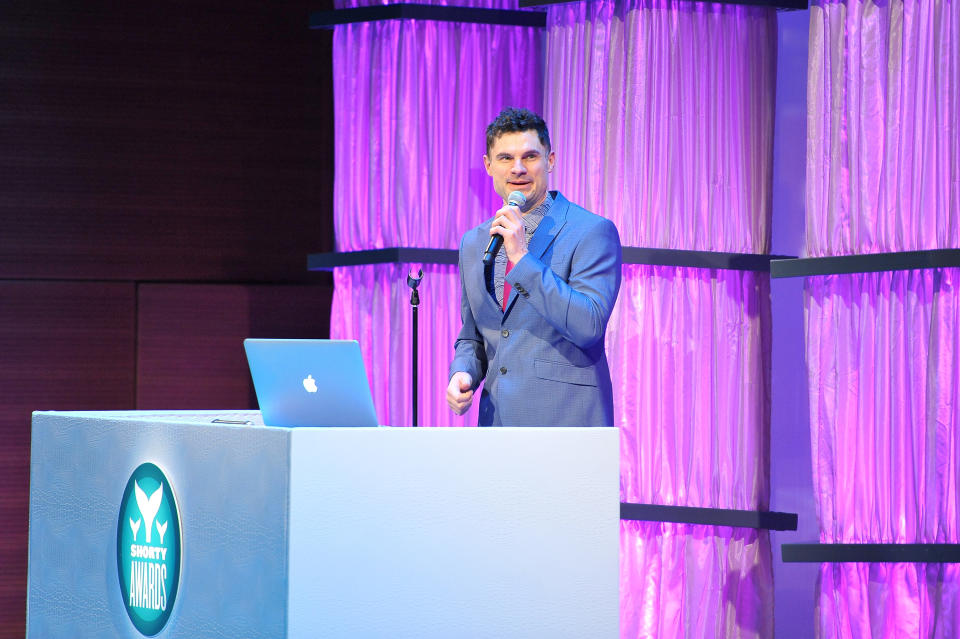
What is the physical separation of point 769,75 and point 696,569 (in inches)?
63.6

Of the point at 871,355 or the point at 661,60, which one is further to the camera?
the point at 661,60

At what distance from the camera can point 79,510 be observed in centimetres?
276

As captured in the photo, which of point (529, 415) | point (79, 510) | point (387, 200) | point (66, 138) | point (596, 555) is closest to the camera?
point (596, 555)

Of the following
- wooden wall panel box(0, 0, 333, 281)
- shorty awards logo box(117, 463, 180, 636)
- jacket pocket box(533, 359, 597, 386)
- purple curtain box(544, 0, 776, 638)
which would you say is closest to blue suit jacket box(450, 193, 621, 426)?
jacket pocket box(533, 359, 597, 386)

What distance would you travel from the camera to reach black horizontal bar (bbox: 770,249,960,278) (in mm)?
3484

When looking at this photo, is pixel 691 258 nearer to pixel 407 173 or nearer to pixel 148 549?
pixel 407 173

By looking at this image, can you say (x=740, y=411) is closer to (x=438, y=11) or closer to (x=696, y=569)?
(x=696, y=569)

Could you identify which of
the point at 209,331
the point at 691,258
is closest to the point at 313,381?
the point at 691,258

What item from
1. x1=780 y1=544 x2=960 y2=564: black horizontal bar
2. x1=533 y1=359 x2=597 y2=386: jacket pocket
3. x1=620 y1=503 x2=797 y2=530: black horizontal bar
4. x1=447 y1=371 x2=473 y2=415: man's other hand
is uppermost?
x1=533 y1=359 x2=597 y2=386: jacket pocket

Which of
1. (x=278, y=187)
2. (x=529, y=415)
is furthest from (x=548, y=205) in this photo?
(x=278, y=187)

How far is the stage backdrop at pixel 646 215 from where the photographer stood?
4020 mm

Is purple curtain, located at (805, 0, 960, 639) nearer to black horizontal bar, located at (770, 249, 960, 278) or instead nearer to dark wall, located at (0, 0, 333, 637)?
black horizontal bar, located at (770, 249, 960, 278)

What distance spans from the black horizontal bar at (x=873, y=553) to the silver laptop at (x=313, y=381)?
1.81m

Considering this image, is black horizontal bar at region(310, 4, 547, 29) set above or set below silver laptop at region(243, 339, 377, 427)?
above
